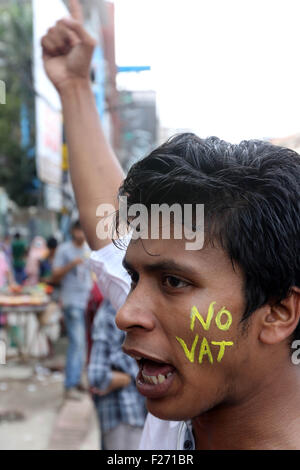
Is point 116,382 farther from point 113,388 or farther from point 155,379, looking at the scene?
point 155,379

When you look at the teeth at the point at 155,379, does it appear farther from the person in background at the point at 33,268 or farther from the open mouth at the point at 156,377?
the person in background at the point at 33,268

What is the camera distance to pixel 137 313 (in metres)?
0.94

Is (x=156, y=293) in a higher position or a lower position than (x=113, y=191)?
lower

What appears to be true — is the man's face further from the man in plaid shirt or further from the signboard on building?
the signboard on building

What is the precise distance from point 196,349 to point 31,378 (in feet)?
19.2

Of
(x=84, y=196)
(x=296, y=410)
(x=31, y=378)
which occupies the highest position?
(x=84, y=196)

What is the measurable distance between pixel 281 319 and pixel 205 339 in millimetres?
145

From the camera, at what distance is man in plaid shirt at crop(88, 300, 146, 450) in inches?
94.1

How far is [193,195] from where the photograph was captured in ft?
3.13

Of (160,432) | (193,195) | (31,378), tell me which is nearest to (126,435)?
(160,432)

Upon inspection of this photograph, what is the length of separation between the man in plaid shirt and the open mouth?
150 centimetres

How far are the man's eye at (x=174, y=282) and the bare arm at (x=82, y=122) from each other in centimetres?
50

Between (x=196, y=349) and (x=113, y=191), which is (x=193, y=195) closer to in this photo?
(x=196, y=349)

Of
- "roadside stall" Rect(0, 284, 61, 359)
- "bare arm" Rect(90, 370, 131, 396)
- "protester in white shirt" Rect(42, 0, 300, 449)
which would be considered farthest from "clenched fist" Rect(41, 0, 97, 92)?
"roadside stall" Rect(0, 284, 61, 359)
